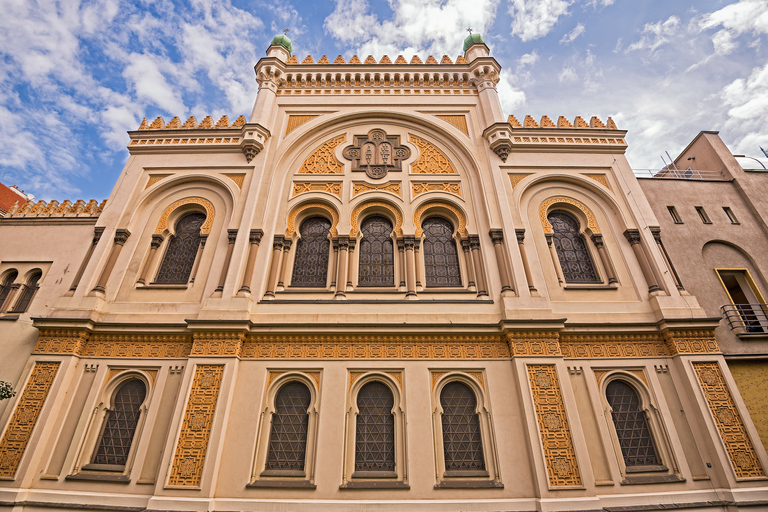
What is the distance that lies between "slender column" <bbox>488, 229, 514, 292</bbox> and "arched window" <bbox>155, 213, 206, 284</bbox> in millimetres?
7572

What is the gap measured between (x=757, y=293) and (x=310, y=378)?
11.1m

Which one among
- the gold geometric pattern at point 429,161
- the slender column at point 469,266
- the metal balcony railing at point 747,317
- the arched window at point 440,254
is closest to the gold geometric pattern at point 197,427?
the arched window at point 440,254

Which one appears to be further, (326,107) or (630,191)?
(326,107)

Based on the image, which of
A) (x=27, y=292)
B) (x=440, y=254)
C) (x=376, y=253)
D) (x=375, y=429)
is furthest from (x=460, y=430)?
(x=27, y=292)

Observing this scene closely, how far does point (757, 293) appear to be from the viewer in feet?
31.2

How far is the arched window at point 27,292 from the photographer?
9309 mm

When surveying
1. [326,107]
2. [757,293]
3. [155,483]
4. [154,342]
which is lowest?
[155,483]

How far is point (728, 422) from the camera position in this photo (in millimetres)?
7473

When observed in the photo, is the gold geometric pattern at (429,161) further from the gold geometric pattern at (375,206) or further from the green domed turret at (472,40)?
the green domed turret at (472,40)

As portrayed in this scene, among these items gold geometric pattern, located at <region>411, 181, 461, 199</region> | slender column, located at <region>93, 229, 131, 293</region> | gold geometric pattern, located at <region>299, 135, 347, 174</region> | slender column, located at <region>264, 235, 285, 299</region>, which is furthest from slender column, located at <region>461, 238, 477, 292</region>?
slender column, located at <region>93, 229, 131, 293</region>

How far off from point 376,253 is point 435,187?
2576mm

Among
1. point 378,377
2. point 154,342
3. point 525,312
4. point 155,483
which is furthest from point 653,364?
point 154,342

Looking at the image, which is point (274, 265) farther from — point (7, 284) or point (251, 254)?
point (7, 284)

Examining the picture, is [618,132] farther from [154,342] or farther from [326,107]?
[154,342]
